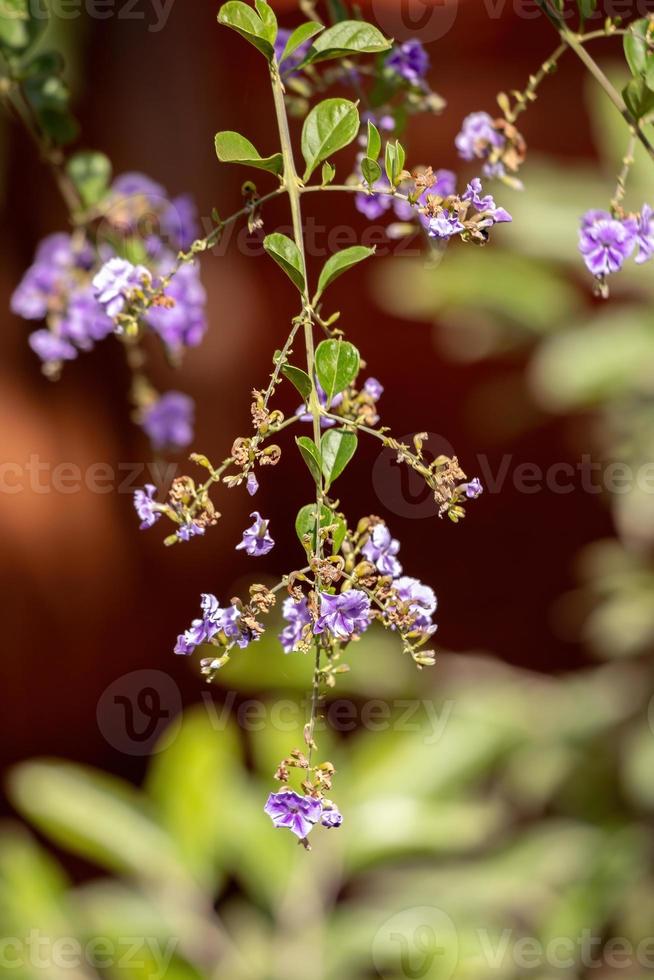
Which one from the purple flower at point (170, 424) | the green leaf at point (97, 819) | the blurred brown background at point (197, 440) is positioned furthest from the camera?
the blurred brown background at point (197, 440)

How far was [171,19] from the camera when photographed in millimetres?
2590

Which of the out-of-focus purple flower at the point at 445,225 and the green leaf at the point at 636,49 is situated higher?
the green leaf at the point at 636,49

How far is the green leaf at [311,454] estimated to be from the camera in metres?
0.51

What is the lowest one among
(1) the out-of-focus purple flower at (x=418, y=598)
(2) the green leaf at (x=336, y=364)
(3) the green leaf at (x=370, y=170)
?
(1) the out-of-focus purple flower at (x=418, y=598)

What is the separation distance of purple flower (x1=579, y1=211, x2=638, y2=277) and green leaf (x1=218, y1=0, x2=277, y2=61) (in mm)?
198

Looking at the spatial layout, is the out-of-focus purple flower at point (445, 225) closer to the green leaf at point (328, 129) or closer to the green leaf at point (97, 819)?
the green leaf at point (328, 129)

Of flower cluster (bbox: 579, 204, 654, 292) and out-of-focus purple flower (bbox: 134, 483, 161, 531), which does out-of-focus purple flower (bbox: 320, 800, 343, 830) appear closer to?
out-of-focus purple flower (bbox: 134, 483, 161, 531)

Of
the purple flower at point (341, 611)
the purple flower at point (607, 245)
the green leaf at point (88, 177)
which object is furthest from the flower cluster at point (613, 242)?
the green leaf at point (88, 177)

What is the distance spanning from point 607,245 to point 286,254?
19 cm

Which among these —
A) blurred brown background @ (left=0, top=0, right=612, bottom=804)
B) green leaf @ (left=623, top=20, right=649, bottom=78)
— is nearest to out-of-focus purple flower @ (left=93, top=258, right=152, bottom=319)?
green leaf @ (left=623, top=20, right=649, bottom=78)

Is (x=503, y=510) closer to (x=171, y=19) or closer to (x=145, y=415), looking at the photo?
(x=171, y=19)

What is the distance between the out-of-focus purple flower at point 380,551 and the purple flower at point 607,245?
0.61 ft

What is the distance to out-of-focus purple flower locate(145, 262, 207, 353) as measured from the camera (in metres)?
0.76

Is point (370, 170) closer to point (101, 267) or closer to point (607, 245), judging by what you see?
point (607, 245)
